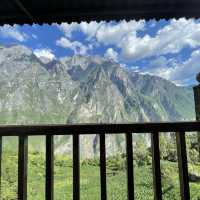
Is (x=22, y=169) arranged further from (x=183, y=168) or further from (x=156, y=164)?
(x=183, y=168)

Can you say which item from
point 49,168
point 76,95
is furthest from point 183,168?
point 76,95

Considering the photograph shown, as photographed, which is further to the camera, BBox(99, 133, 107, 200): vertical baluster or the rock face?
the rock face

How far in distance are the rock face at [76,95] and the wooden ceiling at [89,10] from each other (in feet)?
210

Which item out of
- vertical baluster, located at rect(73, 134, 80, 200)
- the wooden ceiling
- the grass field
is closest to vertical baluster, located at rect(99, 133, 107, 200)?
vertical baluster, located at rect(73, 134, 80, 200)

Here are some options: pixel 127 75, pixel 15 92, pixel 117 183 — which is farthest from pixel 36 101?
pixel 117 183

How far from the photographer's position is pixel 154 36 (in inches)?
6900

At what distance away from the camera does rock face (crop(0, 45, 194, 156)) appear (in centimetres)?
10931

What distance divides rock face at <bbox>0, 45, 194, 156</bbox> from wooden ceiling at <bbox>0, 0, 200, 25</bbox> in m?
64.1

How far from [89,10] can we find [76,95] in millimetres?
132729

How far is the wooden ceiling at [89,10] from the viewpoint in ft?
12.1

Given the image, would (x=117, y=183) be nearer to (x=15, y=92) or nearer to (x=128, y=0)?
(x=128, y=0)

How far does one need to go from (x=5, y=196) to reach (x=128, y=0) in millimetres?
5679

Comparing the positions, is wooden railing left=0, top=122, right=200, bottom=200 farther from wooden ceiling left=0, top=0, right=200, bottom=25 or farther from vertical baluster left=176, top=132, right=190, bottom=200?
wooden ceiling left=0, top=0, right=200, bottom=25

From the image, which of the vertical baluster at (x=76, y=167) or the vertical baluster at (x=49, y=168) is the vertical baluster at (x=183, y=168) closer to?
the vertical baluster at (x=76, y=167)
